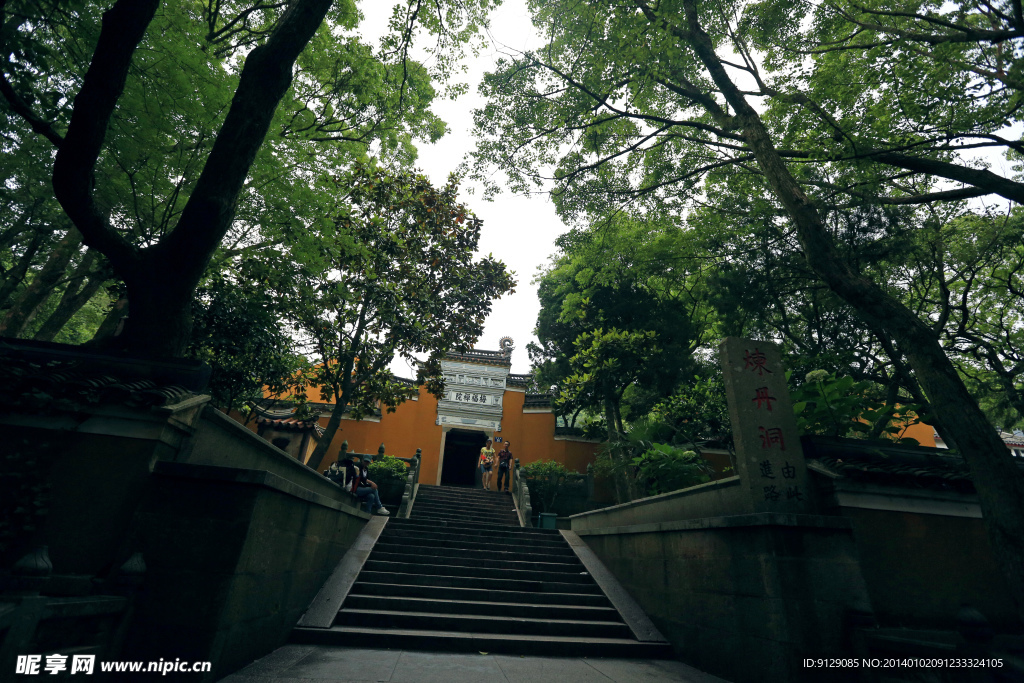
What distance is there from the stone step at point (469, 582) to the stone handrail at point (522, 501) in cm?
432

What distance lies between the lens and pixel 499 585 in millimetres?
6543

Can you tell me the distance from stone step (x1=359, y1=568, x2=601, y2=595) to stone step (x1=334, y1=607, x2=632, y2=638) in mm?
851

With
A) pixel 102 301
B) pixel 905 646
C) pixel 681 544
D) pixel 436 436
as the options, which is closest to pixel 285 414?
pixel 436 436

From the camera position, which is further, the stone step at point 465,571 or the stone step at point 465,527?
the stone step at point 465,527

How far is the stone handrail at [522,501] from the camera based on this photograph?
11.1m

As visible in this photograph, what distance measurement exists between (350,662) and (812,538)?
4125 millimetres

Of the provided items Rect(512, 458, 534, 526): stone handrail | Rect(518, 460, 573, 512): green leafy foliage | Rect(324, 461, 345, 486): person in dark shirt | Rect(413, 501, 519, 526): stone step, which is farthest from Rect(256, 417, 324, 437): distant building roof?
Rect(518, 460, 573, 512): green leafy foliage

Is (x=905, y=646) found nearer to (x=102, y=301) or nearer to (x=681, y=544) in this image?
(x=681, y=544)

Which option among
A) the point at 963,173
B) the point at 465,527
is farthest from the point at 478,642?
the point at 963,173

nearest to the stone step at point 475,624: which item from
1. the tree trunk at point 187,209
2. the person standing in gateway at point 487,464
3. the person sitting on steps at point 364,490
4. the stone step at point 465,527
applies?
the stone step at point 465,527

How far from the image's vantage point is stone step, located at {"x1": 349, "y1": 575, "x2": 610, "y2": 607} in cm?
603

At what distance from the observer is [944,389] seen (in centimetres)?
390

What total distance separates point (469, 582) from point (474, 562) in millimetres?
865

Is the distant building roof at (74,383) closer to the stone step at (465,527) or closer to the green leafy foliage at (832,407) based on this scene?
the stone step at (465,527)
